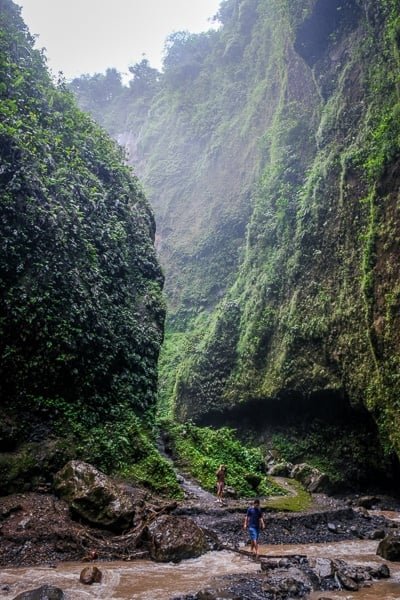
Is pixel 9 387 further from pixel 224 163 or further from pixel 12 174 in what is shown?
pixel 224 163

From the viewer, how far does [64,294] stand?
15.4 m

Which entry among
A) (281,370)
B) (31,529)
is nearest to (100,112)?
(281,370)

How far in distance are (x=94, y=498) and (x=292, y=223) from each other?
20.2 meters

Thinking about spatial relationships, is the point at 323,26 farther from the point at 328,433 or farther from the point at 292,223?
the point at 328,433

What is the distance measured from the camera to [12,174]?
15.1 metres

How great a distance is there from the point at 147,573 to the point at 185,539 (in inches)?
55.9

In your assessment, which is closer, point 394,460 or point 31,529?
point 31,529

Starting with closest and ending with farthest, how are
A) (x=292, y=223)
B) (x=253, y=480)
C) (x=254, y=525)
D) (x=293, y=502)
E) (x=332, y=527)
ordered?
(x=254, y=525), (x=332, y=527), (x=293, y=502), (x=253, y=480), (x=292, y=223)

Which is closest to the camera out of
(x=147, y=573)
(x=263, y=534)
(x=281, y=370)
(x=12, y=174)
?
(x=147, y=573)

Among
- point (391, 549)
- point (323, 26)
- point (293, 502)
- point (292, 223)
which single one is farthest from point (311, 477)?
point (323, 26)

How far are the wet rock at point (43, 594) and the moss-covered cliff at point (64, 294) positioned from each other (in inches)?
199

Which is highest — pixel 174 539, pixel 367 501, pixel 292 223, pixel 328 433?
pixel 292 223

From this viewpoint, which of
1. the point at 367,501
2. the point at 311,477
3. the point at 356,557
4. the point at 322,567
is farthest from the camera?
the point at 311,477

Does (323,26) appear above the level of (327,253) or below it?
above
